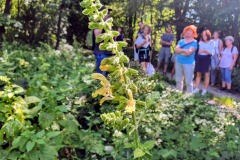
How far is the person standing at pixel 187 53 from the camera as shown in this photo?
703cm

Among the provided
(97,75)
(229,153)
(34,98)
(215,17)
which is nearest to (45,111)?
(34,98)

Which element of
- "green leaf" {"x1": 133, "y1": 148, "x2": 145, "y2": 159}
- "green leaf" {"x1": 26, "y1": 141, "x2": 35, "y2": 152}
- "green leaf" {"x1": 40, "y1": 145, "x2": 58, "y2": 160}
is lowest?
"green leaf" {"x1": 40, "y1": 145, "x2": 58, "y2": 160}

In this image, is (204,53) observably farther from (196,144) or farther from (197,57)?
(196,144)

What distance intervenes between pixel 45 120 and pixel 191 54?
4170mm

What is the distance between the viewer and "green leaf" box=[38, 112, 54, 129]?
136 inches

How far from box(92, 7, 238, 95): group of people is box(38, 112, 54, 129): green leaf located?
9.58ft

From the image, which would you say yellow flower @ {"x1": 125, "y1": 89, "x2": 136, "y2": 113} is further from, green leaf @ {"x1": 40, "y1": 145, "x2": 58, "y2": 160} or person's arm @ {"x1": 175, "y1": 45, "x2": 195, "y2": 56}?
person's arm @ {"x1": 175, "y1": 45, "x2": 195, "y2": 56}

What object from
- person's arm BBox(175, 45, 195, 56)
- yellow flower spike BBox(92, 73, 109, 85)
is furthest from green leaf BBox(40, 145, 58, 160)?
person's arm BBox(175, 45, 195, 56)

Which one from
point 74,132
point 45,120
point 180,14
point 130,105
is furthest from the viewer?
point 180,14

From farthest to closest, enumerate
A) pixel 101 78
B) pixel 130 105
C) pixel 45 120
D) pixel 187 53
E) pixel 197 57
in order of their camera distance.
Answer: pixel 197 57 → pixel 187 53 → pixel 45 120 → pixel 101 78 → pixel 130 105

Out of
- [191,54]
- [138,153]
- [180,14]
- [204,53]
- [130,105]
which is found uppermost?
[180,14]

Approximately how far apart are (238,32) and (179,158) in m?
11.8

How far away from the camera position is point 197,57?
8.74m

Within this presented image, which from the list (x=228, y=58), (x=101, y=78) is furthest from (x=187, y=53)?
(x=101, y=78)
